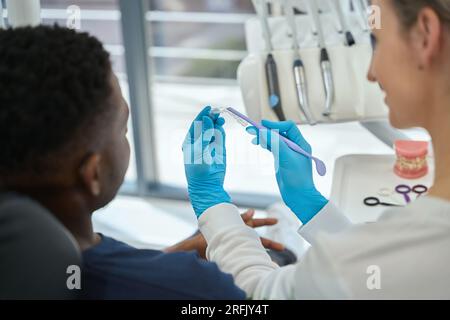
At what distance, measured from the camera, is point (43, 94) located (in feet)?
2.24

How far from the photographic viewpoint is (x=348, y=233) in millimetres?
893

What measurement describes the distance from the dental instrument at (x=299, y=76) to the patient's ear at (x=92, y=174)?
0.87 meters

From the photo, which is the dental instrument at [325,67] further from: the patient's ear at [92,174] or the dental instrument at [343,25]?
the patient's ear at [92,174]

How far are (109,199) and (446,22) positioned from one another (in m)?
0.51

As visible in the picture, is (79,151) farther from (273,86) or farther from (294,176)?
(273,86)

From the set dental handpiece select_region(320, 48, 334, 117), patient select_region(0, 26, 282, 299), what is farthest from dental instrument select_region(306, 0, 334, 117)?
patient select_region(0, 26, 282, 299)

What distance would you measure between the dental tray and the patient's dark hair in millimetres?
811

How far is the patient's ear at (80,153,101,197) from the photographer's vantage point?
29.3 inches

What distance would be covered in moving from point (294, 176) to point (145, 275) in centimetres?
45

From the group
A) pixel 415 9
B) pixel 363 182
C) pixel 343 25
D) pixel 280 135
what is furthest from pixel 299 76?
pixel 415 9

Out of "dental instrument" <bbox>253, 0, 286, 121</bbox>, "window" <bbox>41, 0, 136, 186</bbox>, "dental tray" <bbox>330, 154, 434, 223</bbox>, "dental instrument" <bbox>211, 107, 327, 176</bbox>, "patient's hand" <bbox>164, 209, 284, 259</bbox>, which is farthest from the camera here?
"window" <bbox>41, 0, 136, 186</bbox>

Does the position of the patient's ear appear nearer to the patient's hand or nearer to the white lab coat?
the white lab coat

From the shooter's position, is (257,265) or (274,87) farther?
(274,87)

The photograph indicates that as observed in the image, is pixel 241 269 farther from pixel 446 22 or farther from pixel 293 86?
pixel 293 86
